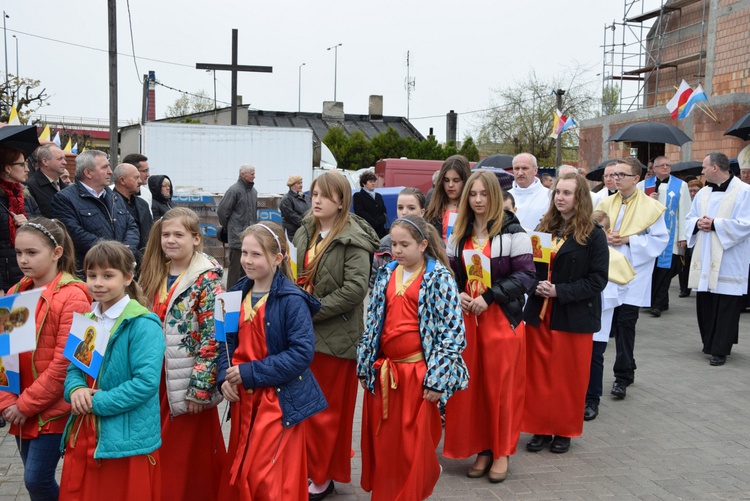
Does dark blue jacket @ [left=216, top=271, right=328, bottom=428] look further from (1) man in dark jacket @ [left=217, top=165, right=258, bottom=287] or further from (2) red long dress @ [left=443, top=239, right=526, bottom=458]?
(1) man in dark jacket @ [left=217, top=165, right=258, bottom=287]

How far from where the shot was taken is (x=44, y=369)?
374cm

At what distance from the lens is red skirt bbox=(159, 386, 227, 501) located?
404 centimetres

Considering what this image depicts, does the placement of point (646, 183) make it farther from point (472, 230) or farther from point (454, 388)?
point (454, 388)

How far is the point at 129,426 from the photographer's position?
3453 mm

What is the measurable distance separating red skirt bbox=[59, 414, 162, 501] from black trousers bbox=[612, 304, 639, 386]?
4.82 meters

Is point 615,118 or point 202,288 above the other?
point 615,118

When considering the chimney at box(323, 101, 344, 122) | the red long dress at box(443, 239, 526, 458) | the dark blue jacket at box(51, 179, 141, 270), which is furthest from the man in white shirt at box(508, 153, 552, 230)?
the chimney at box(323, 101, 344, 122)

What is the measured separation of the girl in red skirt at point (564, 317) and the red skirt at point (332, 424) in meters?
1.54

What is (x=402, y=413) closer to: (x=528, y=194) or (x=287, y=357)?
(x=287, y=357)

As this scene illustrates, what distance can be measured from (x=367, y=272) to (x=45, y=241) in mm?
1847

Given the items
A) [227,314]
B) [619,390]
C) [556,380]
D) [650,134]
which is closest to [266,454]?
[227,314]

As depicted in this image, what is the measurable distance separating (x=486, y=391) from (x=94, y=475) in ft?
8.35

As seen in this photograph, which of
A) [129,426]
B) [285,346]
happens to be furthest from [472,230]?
[129,426]

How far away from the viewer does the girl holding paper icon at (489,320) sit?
15.9 feet
